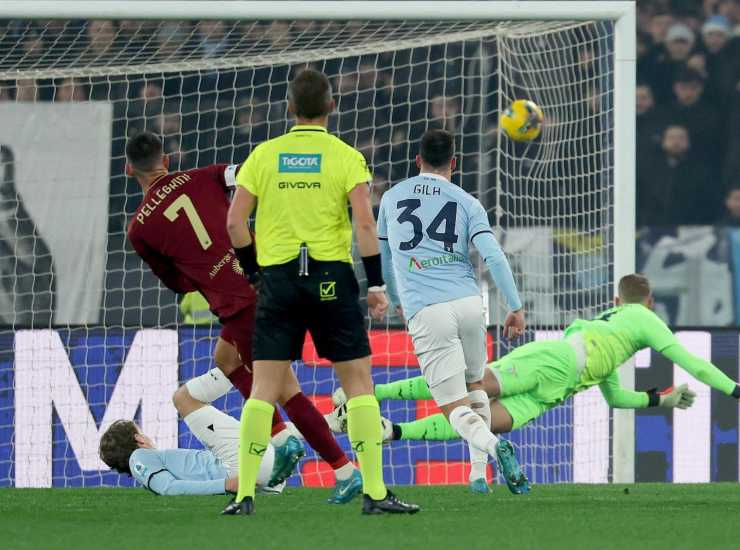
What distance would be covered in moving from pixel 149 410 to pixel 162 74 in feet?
7.47

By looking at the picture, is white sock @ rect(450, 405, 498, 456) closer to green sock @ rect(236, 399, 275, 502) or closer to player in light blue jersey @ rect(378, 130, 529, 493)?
player in light blue jersey @ rect(378, 130, 529, 493)

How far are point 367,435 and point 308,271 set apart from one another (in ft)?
2.03

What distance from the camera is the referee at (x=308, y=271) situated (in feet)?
18.7

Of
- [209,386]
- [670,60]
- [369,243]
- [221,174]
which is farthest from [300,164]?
[670,60]

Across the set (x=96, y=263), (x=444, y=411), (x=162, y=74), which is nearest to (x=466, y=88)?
(x=162, y=74)

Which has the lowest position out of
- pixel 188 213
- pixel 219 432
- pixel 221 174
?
pixel 219 432

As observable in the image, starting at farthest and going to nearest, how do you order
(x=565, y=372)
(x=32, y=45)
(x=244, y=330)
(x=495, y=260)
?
(x=32, y=45), (x=565, y=372), (x=495, y=260), (x=244, y=330)

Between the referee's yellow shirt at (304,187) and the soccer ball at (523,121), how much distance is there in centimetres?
394

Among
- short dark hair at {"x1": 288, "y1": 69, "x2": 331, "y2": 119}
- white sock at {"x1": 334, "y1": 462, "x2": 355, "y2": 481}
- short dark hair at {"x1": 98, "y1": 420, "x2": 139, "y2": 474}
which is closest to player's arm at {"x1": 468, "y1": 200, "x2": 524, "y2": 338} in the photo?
white sock at {"x1": 334, "y1": 462, "x2": 355, "y2": 481}

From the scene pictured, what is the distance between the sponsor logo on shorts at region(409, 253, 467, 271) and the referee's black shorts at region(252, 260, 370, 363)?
1.54 m

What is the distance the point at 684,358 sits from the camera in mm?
8086

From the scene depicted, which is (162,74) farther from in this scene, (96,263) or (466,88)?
(466,88)

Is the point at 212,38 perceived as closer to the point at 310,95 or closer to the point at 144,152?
the point at 144,152

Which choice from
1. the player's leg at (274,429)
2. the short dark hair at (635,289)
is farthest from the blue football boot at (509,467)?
the short dark hair at (635,289)
